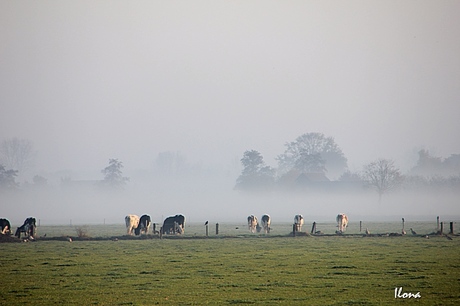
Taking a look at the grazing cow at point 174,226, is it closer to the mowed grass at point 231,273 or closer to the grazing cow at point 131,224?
the grazing cow at point 131,224

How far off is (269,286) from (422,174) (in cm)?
16493

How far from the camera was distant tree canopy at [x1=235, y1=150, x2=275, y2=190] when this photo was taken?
550ft

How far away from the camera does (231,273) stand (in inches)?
1178

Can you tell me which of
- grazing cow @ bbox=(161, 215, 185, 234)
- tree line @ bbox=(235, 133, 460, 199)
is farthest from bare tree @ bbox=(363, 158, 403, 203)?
grazing cow @ bbox=(161, 215, 185, 234)

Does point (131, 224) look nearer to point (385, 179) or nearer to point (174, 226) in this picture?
point (174, 226)

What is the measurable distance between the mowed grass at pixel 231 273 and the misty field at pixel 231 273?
0.13 ft

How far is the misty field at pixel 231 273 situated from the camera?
2333 cm

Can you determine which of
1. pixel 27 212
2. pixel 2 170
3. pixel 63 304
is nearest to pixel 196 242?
pixel 63 304

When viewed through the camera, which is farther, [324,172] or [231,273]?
[324,172]

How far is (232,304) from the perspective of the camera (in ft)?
72.5

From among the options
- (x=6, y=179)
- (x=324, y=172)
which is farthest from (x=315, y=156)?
(x=6, y=179)

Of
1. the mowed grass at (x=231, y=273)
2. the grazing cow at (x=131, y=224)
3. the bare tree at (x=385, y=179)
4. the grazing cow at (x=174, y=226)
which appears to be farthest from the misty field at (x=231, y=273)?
the bare tree at (x=385, y=179)

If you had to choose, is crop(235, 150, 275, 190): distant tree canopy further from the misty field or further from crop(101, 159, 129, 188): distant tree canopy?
the misty field

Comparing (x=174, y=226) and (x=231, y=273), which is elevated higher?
(x=174, y=226)
